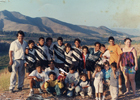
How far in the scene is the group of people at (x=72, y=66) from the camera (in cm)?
546

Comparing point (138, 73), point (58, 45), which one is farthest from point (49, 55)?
point (138, 73)

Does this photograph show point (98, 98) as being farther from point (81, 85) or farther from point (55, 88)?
point (55, 88)

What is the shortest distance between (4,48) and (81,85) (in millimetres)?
66165

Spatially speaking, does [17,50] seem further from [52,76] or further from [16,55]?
[52,76]

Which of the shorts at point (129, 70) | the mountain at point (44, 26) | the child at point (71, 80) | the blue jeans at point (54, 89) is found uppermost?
the mountain at point (44, 26)

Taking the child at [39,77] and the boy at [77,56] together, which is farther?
the boy at [77,56]

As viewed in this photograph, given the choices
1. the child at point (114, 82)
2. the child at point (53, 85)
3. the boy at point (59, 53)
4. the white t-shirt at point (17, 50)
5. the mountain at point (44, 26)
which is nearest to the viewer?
the child at point (114, 82)

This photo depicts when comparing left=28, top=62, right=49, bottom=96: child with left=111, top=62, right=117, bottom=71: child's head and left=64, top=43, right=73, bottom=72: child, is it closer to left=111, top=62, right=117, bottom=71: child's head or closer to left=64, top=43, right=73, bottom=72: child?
left=64, top=43, right=73, bottom=72: child

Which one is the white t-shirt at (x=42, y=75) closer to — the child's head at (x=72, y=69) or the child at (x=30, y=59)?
the child at (x=30, y=59)

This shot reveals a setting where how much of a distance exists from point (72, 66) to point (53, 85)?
3.16 ft

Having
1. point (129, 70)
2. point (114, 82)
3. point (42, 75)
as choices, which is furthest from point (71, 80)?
point (129, 70)

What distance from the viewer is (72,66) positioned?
A: 569 cm

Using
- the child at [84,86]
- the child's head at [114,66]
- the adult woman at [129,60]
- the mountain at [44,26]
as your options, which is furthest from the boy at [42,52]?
the mountain at [44,26]

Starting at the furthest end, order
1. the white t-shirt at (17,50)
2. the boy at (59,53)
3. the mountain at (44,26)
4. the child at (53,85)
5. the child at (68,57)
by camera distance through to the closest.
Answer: the mountain at (44,26)
the boy at (59,53)
the child at (68,57)
the white t-shirt at (17,50)
the child at (53,85)
